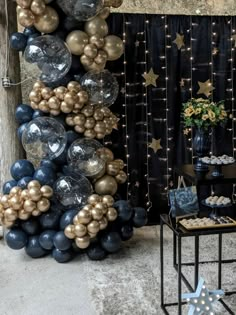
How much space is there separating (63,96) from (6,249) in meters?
1.46

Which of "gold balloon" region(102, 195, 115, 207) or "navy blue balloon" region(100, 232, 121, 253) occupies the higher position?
"gold balloon" region(102, 195, 115, 207)

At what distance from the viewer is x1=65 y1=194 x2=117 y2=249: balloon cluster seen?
2938 millimetres

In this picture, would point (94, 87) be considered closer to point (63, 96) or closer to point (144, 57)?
point (63, 96)

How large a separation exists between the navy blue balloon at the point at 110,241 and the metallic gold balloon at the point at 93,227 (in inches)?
6.8

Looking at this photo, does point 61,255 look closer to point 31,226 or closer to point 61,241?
point 61,241

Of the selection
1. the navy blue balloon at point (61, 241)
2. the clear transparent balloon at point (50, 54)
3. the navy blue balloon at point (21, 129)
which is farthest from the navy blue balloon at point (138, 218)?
the clear transparent balloon at point (50, 54)

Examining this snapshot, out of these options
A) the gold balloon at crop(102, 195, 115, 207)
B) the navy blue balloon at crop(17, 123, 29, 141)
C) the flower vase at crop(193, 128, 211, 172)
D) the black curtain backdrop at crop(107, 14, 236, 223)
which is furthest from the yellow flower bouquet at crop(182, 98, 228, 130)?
the black curtain backdrop at crop(107, 14, 236, 223)

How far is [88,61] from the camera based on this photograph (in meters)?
3.01

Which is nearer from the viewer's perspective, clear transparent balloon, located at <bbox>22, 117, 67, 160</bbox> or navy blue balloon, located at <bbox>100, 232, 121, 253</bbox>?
clear transparent balloon, located at <bbox>22, 117, 67, 160</bbox>

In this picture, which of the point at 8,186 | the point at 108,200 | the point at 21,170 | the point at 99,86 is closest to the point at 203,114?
the point at 99,86

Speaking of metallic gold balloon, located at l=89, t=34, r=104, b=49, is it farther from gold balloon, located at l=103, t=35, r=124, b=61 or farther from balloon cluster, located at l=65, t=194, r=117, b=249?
balloon cluster, located at l=65, t=194, r=117, b=249

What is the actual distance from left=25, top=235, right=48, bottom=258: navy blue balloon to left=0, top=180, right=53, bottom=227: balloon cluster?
216 mm

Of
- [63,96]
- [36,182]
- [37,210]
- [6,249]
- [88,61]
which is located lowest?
[6,249]

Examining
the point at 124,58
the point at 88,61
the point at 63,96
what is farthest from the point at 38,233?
the point at 124,58
